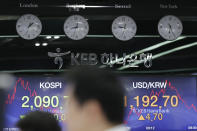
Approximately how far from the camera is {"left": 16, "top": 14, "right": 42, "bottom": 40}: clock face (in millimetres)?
6223

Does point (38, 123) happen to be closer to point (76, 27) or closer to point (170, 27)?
point (76, 27)

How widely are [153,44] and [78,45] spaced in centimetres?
121

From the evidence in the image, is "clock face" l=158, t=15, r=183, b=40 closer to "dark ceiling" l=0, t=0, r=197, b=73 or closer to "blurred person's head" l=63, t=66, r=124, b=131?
"dark ceiling" l=0, t=0, r=197, b=73

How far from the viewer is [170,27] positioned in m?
6.53

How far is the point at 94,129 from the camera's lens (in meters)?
1.18

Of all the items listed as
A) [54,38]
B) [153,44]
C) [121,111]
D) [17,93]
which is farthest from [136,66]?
[121,111]

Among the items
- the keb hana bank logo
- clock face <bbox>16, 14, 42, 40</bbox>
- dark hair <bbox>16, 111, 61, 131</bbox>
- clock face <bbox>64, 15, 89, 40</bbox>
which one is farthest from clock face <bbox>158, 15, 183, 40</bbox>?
dark hair <bbox>16, 111, 61, 131</bbox>

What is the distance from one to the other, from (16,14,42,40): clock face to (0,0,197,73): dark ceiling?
0.23ft

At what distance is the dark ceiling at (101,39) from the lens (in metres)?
6.21

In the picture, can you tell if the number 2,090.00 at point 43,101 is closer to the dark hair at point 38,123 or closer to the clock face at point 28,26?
the clock face at point 28,26

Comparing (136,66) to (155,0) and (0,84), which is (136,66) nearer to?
(155,0)

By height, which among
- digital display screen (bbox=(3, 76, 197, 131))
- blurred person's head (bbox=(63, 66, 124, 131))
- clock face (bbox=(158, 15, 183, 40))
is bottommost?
digital display screen (bbox=(3, 76, 197, 131))

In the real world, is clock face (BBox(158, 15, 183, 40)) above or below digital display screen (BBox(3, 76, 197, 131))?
above

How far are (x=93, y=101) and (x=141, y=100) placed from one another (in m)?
5.06
